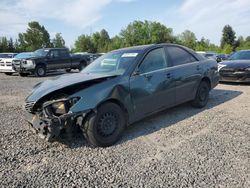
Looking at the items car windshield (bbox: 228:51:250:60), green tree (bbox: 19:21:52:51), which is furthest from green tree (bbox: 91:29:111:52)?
car windshield (bbox: 228:51:250:60)

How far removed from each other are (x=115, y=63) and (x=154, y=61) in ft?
2.48

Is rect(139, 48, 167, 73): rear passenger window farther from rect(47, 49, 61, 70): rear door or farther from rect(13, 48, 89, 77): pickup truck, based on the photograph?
rect(47, 49, 61, 70): rear door

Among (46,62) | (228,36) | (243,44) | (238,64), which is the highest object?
(228,36)

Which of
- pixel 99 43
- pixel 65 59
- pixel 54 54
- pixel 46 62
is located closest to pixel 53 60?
pixel 54 54

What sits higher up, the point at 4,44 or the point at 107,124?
the point at 4,44

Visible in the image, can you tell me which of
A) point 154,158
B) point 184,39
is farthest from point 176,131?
point 184,39

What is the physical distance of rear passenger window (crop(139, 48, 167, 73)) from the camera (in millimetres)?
4945

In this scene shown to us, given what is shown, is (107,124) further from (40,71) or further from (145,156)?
(40,71)

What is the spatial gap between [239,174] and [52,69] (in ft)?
50.4

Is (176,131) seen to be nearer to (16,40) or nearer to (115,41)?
(16,40)

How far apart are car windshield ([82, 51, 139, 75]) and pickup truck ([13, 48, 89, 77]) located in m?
11.4

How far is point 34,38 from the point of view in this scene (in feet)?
171

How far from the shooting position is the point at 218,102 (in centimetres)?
696

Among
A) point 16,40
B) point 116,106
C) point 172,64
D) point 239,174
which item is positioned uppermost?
point 16,40
